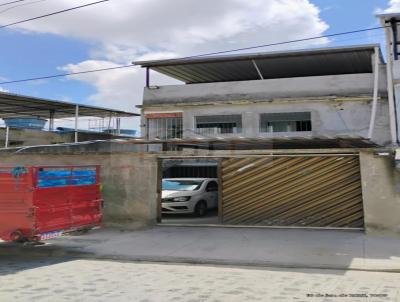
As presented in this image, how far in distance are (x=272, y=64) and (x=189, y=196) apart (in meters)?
8.80

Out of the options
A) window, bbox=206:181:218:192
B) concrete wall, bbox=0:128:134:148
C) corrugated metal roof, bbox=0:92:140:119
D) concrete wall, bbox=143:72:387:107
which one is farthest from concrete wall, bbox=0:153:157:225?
concrete wall, bbox=0:128:134:148

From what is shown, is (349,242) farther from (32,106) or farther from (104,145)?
(32,106)

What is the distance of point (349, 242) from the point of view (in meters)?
9.38

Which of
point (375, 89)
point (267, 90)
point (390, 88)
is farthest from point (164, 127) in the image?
point (390, 88)

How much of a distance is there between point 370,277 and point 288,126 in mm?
12015

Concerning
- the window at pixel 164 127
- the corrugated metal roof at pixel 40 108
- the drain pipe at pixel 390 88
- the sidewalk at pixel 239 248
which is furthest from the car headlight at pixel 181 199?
the corrugated metal roof at pixel 40 108

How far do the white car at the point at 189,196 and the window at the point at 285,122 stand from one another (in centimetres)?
447

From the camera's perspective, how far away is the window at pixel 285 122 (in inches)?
713

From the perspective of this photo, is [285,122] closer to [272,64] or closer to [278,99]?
[278,99]

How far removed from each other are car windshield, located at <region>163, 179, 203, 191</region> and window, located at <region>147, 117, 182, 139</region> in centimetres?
479

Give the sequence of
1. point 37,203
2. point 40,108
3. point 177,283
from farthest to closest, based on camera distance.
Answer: point 40,108 < point 37,203 < point 177,283

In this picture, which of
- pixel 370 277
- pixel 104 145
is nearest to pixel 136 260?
pixel 370 277

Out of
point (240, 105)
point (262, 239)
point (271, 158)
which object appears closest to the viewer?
point (262, 239)

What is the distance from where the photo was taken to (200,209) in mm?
14539
